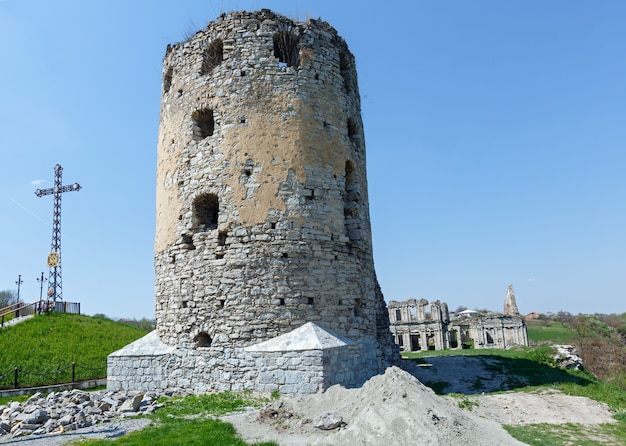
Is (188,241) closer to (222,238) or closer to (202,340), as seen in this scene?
(222,238)

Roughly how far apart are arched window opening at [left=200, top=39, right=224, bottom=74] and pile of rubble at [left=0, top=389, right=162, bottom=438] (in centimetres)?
851

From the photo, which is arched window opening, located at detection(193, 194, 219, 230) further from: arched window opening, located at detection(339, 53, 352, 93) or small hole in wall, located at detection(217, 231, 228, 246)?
arched window opening, located at detection(339, 53, 352, 93)

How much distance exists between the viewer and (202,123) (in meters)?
12.8

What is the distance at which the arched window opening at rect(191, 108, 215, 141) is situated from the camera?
41.0ft

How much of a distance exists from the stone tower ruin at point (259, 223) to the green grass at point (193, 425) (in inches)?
23.1

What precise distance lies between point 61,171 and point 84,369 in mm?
21361

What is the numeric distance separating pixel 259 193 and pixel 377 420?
621 cm

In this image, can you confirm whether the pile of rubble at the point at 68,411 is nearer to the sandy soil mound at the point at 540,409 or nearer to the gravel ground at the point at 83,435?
the gravel ground at the point at 83,435

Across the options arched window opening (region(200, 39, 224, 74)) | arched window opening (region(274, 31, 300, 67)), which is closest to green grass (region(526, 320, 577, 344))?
arched window opening (region(274, 31, 300, 67))

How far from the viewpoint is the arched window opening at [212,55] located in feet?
41.8

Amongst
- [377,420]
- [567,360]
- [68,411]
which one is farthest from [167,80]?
[567,360]

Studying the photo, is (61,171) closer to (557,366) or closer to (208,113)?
(208,113)

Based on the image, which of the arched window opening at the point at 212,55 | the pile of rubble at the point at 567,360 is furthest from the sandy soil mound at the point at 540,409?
the arched window opening at the point at 212,55

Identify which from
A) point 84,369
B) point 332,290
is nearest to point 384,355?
point 332,290
